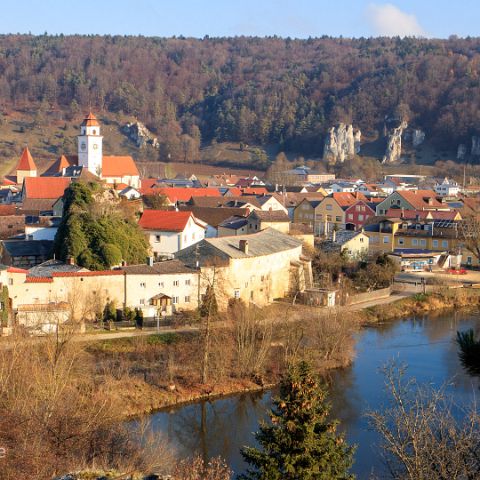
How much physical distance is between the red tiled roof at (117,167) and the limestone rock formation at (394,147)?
110 ft

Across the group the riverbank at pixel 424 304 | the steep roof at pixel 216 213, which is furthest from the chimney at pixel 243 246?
the steep roof at pixel 216 213

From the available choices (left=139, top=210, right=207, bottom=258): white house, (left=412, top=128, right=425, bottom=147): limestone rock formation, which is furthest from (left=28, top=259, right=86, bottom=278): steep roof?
(left=412, top=128, right=425, bottom=147): limestone rock formation

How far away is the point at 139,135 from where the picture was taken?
6844 centimetres

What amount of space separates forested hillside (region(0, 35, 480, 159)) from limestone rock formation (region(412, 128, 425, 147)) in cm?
117

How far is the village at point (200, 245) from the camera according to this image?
55.9 feet

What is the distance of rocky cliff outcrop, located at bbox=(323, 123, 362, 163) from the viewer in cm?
6706

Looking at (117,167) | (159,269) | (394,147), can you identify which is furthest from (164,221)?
(394,147)

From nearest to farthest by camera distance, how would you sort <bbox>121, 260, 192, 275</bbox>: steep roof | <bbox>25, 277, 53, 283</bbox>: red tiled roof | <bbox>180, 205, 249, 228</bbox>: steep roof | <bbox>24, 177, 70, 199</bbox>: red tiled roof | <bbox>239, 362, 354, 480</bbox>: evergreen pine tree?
<bbox>239, 362, 354, 480</bbox>: evergreen pine tree < <bbox>25, 277, 53, 283</bbox>: red tiled roof < <bbox>121, 260, 192, 275</bbox>: steep roof < <bbox>180, 205, 249, 228</bbox>: steep roof < <bbox>24, 177, 70, 199</bbox>: red tiled roof

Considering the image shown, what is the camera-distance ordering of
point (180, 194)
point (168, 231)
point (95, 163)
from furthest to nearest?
point (95, 163), point (180, 194), point (168, 231)

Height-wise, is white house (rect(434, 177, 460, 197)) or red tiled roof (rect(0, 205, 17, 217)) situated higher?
white house (rect(434, 177, 460, 197))

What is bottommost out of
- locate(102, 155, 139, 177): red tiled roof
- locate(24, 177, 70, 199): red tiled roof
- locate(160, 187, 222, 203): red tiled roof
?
locate(160, 187, 222, 203): red tiled roof

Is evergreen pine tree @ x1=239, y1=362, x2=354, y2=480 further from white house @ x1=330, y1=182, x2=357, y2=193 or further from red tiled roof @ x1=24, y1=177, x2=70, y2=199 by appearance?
white house @ x1=330, y1=182, x2=357, y2=193

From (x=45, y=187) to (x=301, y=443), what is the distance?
21.5 meters

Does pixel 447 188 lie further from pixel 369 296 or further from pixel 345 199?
pixel 369 296
